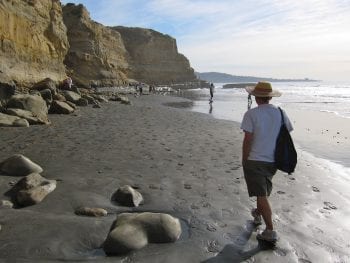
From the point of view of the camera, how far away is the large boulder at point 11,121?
35.8ft

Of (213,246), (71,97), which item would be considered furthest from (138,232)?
(71,97)

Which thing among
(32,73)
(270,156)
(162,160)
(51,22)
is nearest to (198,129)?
(162,160)

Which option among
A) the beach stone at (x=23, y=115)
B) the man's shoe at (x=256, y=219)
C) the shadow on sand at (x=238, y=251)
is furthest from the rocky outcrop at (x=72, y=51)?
the shadow on sand at (x=238, y=251)

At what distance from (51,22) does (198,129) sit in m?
20.4

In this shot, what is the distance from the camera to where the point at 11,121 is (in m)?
11.1

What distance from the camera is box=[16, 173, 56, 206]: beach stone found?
197 inches

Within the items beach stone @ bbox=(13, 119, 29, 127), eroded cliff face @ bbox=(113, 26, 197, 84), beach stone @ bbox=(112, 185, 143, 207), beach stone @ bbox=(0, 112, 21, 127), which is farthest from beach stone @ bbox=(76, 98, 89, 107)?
eroded cliff face @ bbox=(113, 26, 197, 84)

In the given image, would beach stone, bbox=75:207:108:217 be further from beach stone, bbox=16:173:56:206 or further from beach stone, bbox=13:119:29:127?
beach stone, bbox=13:119:29:127

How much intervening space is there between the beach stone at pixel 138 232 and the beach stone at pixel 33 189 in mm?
1415

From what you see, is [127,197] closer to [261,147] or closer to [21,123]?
[261,147]

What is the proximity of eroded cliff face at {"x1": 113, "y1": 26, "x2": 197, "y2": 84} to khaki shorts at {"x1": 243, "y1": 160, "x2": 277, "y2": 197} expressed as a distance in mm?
Result: 92905

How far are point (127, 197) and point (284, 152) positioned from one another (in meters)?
2.15

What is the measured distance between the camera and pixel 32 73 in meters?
23.2

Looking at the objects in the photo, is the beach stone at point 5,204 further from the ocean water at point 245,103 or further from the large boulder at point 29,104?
the ocean water at point 245,103
